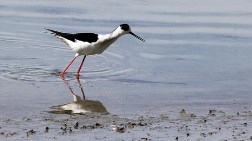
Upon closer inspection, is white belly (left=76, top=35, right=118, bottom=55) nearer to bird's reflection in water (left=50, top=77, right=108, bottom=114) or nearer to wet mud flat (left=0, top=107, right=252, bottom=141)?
bird's reflection in water (left=50, top=77, right=108, bottom=114)

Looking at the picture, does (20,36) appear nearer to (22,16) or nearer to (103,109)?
(22,16)

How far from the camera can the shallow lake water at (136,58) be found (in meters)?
9.47

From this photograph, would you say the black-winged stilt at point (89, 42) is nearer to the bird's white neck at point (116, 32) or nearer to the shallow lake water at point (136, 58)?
the bird's white neck at point (116, 32)

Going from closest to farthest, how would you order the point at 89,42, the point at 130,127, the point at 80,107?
1. the point at 130,127
2. the point at 80,107
3. the point at 89,42

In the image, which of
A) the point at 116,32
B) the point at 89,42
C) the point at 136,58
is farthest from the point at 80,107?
the point at 136,58

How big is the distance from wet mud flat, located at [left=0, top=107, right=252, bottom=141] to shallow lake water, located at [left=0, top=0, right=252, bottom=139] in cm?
26

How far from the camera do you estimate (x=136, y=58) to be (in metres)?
12.1

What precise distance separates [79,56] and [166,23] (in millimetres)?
2236

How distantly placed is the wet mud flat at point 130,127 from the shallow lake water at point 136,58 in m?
0.26

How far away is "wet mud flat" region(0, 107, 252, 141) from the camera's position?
293 inches

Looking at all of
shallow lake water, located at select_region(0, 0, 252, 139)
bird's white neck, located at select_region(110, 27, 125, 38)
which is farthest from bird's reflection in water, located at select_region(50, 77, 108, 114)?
bird's white neck, located at select_region(110, 27, 125, 38)

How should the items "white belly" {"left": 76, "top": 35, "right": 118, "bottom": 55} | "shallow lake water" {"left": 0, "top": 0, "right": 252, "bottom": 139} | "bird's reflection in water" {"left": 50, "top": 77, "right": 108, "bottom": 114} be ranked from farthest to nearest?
"white belly" {"left": 76, "top": 35, "right": 118, "bottom": 55} < "shallow lake water" {"left": 0, "top": 0, "right": 252, "bottom": 139} < "bird's reflection in water" {"left": 50, "top": 77, "right": 108, "bottom": 114}

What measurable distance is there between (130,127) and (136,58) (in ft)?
14.1

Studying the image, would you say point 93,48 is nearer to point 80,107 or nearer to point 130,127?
point 80,107
